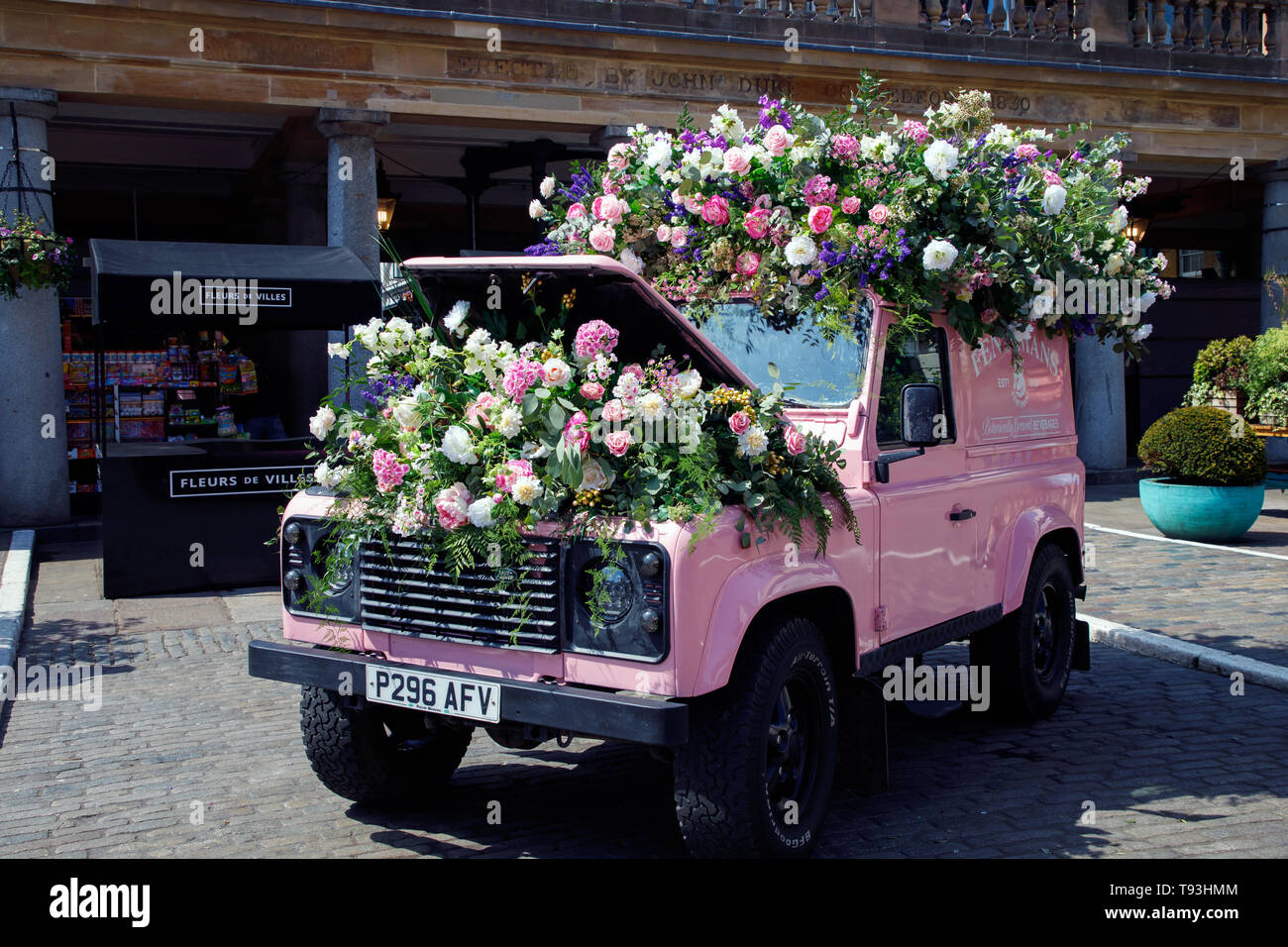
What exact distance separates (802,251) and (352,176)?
10.1m

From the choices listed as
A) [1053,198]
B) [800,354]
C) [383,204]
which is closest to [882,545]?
[800,354]

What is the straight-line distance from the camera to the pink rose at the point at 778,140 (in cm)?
532

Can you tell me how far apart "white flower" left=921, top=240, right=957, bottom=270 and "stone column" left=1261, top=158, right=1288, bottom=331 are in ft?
51.3

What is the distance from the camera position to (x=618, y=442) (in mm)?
4176

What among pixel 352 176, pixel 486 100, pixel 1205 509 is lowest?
pixel 1205 509

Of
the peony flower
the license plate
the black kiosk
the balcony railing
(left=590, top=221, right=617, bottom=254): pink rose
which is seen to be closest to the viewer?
the license plate

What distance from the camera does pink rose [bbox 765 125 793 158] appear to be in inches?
210

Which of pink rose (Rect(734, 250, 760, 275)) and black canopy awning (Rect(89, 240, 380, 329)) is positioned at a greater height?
black canopy awning (Rect(89, 240, 380, 329))

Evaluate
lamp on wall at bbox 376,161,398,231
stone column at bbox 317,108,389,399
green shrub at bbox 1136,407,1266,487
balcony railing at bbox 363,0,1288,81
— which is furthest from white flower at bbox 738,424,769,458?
lamp on wall at bbox 376,161,398,231

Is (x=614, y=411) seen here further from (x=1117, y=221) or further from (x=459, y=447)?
(x=1117, y=221)

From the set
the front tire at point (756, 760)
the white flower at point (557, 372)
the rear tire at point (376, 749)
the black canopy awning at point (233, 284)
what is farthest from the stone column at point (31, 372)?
the front tire at point (756, 760)

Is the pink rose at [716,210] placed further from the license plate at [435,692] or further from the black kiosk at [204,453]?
the black kiosk at [204,453]

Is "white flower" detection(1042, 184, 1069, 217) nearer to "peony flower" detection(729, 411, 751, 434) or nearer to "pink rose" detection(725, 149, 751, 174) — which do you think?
"pink rose" detection(725, 149, 751, 174)
